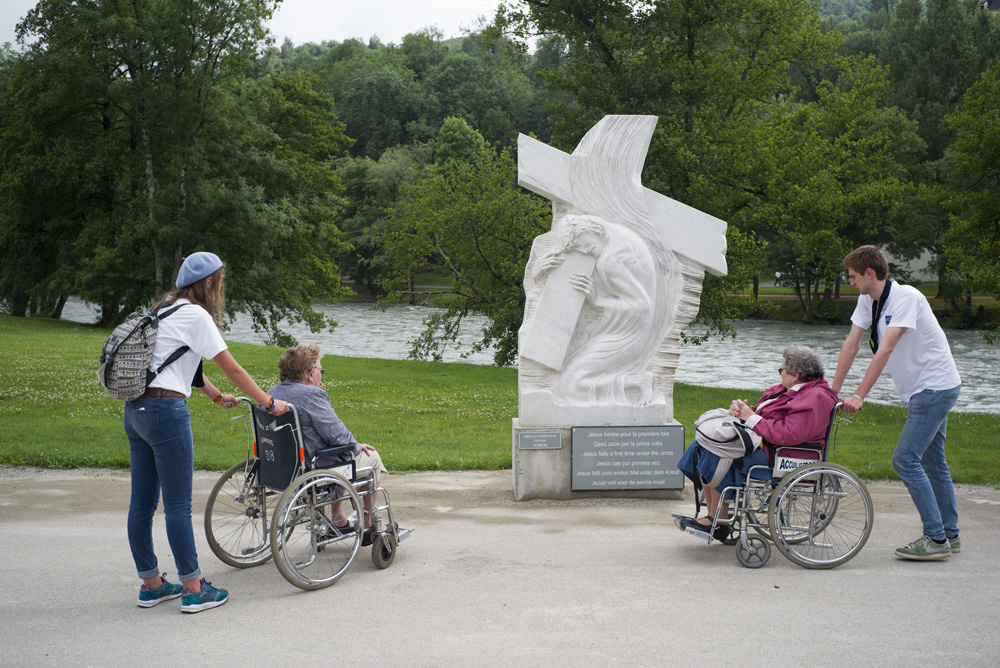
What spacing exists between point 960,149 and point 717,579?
42.1 feet

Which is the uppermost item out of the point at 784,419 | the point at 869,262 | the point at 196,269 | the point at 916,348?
the point at 869,262

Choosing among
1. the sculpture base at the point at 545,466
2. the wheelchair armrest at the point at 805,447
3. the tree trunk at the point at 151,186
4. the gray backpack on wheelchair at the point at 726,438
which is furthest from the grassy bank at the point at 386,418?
the gray backpack on wheelchair at the point at 726,438

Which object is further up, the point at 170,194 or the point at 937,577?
the point at 170,194

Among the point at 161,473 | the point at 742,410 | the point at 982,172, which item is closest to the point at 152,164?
A: the point at 982,172

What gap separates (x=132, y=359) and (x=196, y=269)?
1.66 feet

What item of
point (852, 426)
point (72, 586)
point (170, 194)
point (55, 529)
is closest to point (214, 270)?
point (72, 586)

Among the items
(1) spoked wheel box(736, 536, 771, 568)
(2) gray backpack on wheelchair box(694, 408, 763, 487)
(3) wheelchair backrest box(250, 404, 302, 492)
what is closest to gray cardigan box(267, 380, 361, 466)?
(3) wheelchair backrest box(250, 404, 302, 492)

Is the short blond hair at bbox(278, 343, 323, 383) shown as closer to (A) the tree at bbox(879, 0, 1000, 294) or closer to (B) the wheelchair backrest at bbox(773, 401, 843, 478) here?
(B) the wheelchair backrest at bbox(773, 401, 843, 478)

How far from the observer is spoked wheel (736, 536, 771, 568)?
15.9 feet

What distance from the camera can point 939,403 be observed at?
15.7 feet

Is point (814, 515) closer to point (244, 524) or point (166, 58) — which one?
point (244, 524)

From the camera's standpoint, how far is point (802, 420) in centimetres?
479

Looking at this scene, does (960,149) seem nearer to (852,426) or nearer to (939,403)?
(852,426)

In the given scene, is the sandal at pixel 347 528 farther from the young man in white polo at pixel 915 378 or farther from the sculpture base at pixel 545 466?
the young man in white polo at pixel 915 378
